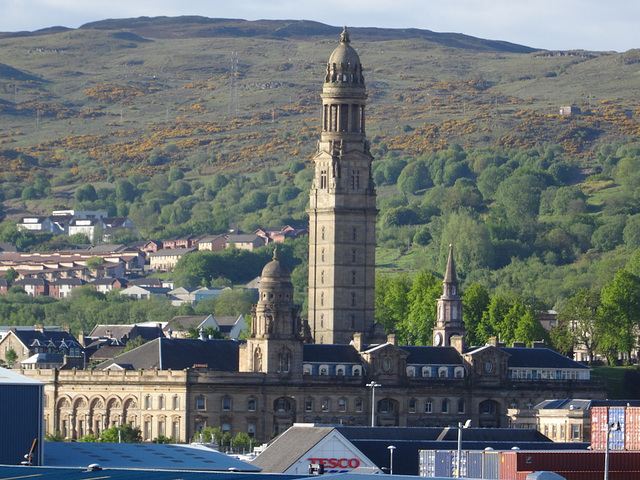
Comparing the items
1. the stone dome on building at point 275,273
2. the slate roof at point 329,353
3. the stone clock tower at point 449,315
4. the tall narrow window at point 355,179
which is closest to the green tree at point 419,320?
the stone clock tower at point 449,315

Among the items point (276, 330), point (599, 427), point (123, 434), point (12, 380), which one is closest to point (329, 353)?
point (276, 330)

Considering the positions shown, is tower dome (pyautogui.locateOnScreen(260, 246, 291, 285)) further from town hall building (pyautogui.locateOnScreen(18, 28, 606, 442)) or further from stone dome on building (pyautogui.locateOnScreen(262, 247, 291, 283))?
town hall building (pyautogui.locateOnScreen(18, 28, 606, 442))

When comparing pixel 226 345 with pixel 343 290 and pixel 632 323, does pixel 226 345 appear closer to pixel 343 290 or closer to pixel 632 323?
pixel 343 290

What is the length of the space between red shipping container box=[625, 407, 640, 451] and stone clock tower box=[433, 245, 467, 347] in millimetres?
56124

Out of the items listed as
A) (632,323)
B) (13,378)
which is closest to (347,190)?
(632,323)

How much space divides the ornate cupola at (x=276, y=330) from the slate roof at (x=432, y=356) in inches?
384

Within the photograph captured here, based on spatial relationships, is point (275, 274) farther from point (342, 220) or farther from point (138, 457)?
point (138, 457)

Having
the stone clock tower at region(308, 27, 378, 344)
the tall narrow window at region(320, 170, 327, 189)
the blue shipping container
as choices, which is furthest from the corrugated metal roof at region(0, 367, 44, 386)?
the tall narrow window at region(320, 170, 327, 189)

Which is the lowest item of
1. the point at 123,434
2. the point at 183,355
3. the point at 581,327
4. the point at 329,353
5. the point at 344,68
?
the point at 581,327

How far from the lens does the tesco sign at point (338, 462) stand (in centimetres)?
11662

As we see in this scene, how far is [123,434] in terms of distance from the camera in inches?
5787

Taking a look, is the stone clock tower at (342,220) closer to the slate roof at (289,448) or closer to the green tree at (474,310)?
the green tree at (474,310)

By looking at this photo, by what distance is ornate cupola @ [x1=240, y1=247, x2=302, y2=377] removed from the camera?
6191 inches

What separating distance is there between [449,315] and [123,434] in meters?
38.4
